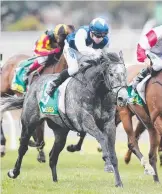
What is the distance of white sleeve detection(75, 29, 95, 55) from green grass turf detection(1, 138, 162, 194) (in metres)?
1.54

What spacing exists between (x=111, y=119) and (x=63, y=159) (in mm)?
4606

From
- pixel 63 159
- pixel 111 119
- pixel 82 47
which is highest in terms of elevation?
pixel 82 47

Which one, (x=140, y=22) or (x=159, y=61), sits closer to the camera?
(x=159, y=61)

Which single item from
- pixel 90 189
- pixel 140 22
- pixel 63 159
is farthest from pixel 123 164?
pixel 140 22

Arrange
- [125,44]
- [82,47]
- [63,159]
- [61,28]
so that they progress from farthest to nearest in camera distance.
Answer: [125,44] < [63,159] < [61,28] < [82,47]

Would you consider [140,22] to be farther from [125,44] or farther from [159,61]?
[159,61]

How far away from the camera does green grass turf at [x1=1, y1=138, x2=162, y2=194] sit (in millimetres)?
10094

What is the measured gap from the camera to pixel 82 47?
1104cm

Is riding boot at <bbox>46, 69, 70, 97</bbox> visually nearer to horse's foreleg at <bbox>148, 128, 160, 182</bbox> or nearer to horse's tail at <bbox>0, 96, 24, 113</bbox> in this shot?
horse's tail at <bbox>0, 96, 24, 113</bbox>

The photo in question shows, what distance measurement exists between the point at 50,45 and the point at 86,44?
324 centimetres

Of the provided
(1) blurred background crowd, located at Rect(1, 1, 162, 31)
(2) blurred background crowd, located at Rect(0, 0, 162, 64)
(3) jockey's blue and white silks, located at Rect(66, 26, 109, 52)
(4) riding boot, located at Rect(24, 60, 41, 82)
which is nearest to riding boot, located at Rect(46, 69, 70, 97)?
(3) jockey's blue and white silks, located at Rect(66, 26, 109, 52)

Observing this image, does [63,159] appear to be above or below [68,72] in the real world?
below

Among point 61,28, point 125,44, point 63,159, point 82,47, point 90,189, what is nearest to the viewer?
point 90,189

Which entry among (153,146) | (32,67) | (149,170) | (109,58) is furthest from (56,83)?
(32,67)
